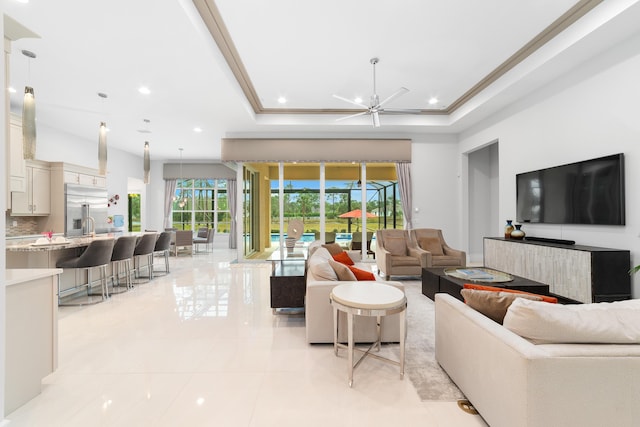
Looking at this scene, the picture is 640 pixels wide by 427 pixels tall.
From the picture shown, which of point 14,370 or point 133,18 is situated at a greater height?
point 133,18

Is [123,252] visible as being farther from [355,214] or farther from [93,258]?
[355,214]

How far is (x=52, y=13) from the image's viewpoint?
2.81 m

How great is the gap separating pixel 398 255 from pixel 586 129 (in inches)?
122

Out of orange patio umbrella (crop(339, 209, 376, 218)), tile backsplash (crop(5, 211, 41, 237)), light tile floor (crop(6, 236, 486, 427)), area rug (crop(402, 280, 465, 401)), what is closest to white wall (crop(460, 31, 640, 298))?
area rug (crop(402, 280, 465, 401))

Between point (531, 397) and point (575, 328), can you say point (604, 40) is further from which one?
point (531, 397)

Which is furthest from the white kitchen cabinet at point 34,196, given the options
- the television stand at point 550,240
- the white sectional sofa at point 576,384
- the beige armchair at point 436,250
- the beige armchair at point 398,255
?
the television stand at point 550,240

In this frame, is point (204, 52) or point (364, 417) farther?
point (204, 52)

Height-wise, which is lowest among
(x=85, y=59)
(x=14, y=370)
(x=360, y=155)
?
(x=14, y=370)

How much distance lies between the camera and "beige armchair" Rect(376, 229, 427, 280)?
192 inches

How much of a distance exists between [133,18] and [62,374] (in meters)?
3.20

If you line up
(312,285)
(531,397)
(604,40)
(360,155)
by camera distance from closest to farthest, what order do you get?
(531,397) → (312,285) → (604,40) → (360,155)

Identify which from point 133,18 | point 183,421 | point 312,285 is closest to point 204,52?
point 133,18

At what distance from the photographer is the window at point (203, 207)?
10.3 metres

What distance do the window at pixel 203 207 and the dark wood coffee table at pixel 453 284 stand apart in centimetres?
801
